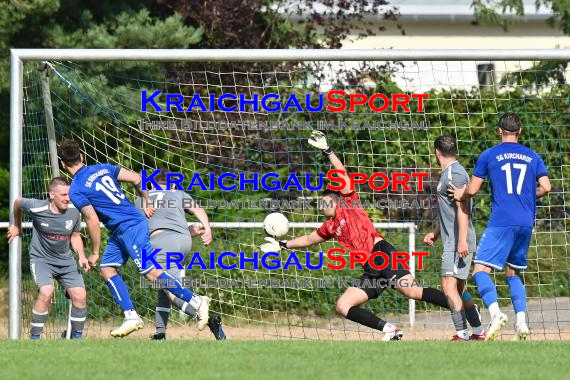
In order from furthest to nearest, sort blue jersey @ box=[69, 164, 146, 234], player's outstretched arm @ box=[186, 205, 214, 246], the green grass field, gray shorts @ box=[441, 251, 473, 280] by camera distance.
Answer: player's outstretched arm @ box=[186, 205, 214, 246] → blue jersey @ box=[69, 164, 146, 234] → gray shorts @ box=[441, 251, 473, 280] → the green grass field

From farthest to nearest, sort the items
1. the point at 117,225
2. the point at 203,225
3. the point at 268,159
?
the point at 268,159 < the point at 203,225 < the point at 117,225

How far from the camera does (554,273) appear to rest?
13.4m

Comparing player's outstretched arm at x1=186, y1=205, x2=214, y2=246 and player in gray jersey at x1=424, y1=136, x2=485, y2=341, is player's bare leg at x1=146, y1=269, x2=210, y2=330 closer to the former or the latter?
player's outstretched arm at x1=186, y1=205, x2=214, y2=246

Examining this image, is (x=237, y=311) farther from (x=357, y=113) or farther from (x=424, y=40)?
(x=424, y=40)

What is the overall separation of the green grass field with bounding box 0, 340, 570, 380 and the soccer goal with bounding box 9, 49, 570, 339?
3.44 meters

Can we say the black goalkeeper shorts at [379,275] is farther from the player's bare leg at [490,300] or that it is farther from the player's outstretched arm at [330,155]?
the player's bare leg at [490,300]

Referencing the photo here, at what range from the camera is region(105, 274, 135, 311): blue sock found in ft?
36.0

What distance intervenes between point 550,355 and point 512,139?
228cm

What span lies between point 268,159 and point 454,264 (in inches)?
154

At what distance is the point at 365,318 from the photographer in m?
10.8

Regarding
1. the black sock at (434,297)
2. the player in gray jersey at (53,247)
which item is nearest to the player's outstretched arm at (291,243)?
the black sock at (434,297)

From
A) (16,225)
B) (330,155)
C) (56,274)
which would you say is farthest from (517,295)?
(16,225)

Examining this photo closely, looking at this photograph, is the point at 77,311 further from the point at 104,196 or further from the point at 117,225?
the point at 104,196

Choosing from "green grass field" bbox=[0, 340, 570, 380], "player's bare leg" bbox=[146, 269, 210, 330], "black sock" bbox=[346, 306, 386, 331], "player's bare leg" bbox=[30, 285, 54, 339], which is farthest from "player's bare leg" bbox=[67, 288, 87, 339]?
"black sock" bbox=[346, 306, 386, 331]
